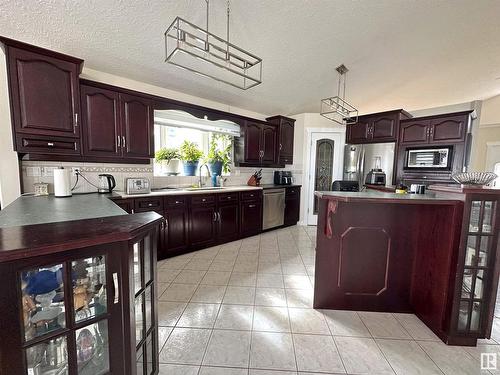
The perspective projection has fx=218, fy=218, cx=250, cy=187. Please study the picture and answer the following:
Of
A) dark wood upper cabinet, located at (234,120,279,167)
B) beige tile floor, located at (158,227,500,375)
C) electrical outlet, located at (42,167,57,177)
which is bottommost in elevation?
beige tile floor, located at (158,227,500,375)

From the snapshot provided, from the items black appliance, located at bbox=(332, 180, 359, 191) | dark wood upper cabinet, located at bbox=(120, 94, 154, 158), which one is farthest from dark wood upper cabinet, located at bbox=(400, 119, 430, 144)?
dark wood upper cabinet, located at bbox=(120, 94, 154, 158)

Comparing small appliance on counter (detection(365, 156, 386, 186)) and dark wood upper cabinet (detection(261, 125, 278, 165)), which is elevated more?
dark wood upper cabinet (detection(261, 125, 278, 165))

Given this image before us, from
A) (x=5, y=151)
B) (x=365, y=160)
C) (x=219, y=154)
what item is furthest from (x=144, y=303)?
(x=365, y=160)

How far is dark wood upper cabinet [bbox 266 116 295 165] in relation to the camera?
4.58 meters

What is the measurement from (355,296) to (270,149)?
3.10 m

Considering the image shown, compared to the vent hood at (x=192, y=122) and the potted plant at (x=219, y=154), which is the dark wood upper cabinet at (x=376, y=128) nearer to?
the vent hood at (x=192, y=122)

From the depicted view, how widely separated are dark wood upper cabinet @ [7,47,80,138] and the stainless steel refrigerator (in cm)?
433

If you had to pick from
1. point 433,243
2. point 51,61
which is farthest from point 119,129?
point 433,243

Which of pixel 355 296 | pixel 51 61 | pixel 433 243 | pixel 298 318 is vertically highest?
pixel 51 61

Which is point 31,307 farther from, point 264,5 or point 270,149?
point 270,149

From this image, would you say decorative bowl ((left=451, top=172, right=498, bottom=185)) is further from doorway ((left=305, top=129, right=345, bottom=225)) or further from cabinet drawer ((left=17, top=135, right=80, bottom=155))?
cabinet drawer ((left=17, top=135, right=80, bottom=155))

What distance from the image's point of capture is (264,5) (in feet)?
6.47

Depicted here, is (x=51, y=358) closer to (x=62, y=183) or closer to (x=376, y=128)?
(x=62, y=183)

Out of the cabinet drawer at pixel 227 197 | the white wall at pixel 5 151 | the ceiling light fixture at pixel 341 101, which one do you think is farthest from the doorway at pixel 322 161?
the white wall at pixel 5 151
